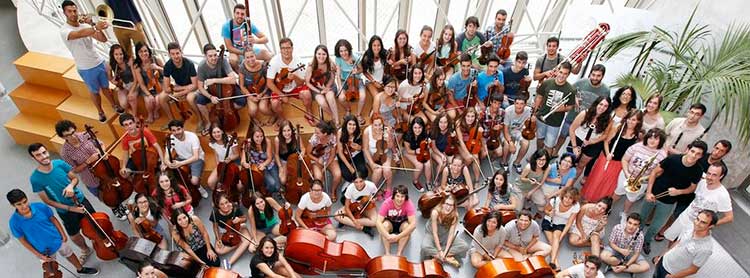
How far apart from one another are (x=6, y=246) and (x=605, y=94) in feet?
17.4

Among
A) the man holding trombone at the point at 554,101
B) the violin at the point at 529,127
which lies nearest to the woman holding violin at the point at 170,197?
the violin at the point at 529,127

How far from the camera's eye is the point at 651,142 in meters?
4.11

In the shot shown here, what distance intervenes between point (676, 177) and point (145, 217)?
410 cm

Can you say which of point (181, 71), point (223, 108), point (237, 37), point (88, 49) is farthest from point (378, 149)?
point (88, 49)

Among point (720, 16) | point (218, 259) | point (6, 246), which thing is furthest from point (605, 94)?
point (6, 246)

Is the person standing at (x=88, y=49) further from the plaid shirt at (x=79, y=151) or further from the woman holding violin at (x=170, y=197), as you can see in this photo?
the woman holding violin at (x=170, y=197)

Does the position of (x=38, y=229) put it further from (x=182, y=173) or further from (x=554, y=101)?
(x=554, y=101)

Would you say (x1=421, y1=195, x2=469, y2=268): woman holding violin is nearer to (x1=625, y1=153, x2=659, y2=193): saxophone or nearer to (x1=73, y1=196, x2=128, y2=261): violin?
(x1=625, y1=153, x2=659, y2=193): saxophone

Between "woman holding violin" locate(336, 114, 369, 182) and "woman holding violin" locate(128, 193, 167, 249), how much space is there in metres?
1.57

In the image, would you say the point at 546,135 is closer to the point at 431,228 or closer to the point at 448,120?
the point at 448,120

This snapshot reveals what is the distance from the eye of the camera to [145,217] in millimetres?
4035

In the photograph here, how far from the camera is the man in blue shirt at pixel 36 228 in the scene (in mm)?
3504

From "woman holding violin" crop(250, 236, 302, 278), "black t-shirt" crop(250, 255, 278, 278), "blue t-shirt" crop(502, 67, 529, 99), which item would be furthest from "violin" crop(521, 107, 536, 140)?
"black t-shirt" crop(250, 255, 278, 278)

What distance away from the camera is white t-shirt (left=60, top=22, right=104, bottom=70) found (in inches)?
167
